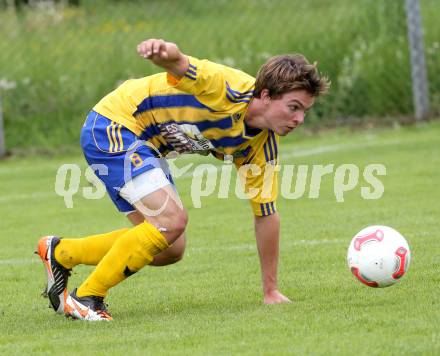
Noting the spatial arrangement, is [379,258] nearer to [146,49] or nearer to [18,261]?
[146,49]

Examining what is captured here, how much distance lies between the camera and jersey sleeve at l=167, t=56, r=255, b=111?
5168 millimetres

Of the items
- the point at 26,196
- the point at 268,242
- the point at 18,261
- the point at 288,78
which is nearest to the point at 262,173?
the point at 268,242

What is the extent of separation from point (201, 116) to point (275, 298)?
1.06 m

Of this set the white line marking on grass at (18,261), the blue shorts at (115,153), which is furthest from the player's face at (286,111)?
the white line marking on grass at (18,261)

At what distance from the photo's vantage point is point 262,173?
5.68 m

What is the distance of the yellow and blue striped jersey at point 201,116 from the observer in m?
5.25

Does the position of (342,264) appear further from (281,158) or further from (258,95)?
(281,158)

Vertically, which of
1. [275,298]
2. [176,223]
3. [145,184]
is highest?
[145,184]

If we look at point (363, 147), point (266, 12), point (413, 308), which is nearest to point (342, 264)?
point (413, 308)

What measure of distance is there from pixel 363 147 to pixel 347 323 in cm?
798

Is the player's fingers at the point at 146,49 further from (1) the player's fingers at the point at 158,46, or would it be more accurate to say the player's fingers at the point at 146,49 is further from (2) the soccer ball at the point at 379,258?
(2) the soccer ball at the point at 379,258

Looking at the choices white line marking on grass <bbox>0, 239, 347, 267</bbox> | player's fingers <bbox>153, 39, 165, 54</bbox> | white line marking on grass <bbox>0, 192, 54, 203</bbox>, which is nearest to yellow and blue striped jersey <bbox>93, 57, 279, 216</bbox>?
player's fingers <bbox>153, 39, 165, 54</bbox>

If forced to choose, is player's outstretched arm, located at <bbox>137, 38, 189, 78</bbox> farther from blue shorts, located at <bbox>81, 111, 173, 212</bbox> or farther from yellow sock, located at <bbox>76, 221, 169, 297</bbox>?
yellow sock, located at <bbox>76, 221, 169, 297</bbox>

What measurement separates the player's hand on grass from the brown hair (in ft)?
3.49
